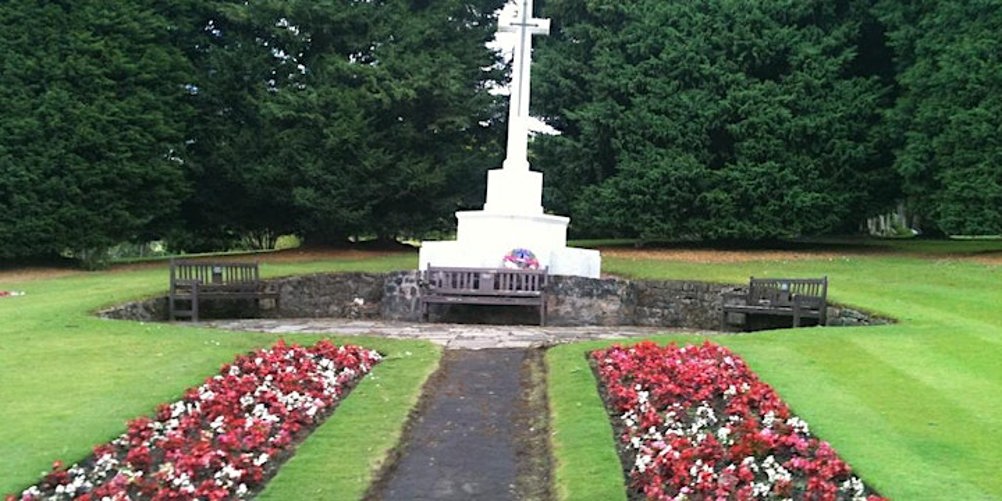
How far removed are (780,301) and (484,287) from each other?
5101mm

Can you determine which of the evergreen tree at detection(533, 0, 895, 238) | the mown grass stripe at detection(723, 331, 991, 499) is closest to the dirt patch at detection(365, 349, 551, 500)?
the mown grass stripe at detection(723, 331, 991, 499)

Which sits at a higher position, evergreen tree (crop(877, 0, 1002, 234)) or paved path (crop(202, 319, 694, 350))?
evergreen tree (crop(877, 0, 1002, 234))

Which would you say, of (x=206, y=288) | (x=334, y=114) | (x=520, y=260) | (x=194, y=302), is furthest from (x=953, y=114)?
(x=194, y=302)

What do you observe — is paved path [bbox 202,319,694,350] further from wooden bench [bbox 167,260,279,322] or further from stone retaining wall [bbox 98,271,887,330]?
stone retaining wall [bbox 98,271,887,330]

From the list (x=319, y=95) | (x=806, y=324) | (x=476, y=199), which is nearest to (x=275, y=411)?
(x=806, y=324)

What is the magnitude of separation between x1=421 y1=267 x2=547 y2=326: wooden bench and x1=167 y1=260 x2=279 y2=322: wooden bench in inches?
122

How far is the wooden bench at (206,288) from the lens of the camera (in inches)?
589

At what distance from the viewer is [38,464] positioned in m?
5.91

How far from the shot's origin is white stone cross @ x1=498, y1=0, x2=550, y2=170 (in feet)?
59.5

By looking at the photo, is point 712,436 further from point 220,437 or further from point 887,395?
point 220,437

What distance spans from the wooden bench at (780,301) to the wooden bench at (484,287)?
3296 millimetres

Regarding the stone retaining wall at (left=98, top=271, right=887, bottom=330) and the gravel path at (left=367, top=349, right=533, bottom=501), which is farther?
the stone retaining wall at (left=98, top=271, right=887, bottom=330)

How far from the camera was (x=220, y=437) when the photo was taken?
21.3 feet

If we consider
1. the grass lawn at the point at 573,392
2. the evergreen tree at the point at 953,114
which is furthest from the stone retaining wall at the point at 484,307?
the evergreen tree at the point at 953,114
